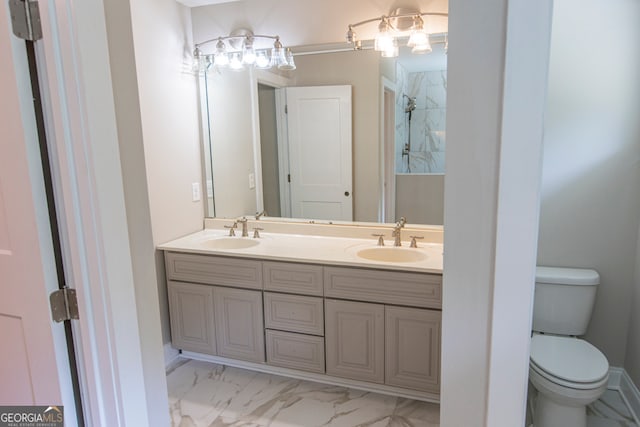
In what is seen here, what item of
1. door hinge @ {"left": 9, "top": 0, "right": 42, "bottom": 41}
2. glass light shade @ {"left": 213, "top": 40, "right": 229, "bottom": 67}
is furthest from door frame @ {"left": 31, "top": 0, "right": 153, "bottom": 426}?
glass light shade @ {"left": 213, "top": 40, "right": 229, "bottom": 67}

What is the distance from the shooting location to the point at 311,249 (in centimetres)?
242

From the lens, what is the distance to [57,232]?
1131 millimetres

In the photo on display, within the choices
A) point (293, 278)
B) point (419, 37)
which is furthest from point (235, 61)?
point (293, 278)

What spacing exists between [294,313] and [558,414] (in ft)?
4.40

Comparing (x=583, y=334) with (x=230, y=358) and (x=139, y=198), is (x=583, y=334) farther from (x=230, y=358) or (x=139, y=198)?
(x=139, y=198)

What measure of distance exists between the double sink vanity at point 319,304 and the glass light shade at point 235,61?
3.83 ft

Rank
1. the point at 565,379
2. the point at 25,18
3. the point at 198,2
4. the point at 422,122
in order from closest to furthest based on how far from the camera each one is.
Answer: the point at 25,18 < the point at 565,379 < the point at 422,122 < the point at 198,2

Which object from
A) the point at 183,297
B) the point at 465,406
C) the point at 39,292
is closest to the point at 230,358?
the point at 183,297

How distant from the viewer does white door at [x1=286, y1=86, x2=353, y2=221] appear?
2.66 meters

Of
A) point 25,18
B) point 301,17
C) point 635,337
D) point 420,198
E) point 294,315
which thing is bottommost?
point 635,337

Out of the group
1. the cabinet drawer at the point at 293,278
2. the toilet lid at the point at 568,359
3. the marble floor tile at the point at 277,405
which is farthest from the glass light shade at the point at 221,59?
the toilet lid at the point at 568,359

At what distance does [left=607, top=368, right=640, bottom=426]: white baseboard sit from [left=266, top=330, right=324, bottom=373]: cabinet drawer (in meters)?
1.64

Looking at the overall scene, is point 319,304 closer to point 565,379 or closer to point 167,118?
point 565,379

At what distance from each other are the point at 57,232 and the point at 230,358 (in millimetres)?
1662
